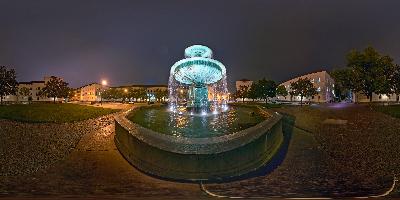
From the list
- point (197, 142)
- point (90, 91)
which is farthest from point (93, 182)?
point (90, 91)

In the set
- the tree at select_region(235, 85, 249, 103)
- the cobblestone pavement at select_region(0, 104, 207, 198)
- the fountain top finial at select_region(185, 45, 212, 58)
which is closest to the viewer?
the cobblestone pavement at select_region(0, 104, 207, 198)

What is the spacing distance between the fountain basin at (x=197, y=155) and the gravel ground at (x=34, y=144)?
10.1 feet

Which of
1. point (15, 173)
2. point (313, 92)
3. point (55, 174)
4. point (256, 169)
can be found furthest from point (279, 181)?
point (313, 92)

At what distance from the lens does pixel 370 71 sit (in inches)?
2291

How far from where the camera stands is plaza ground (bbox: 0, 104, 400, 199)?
9492 millimetres

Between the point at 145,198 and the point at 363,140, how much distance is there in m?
12.9

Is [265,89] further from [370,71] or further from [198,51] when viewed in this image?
[198,51]

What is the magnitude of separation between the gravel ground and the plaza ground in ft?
0.11

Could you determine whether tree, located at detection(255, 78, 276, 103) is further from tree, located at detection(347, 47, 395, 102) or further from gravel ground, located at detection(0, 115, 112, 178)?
gravel ground, located at detection(0, 115, 112, 178)

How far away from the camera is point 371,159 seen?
13484 mm

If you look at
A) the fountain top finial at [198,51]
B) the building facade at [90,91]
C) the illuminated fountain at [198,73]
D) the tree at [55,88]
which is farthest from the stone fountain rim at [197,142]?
the building facade at [90,91]

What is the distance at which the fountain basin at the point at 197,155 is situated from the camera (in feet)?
34.8

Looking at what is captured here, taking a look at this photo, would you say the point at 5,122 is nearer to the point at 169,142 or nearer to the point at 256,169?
the point at 169,142

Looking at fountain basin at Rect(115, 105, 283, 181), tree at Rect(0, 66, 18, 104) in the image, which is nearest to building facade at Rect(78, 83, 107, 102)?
tree at Rect(0, 66, 18, 104)
